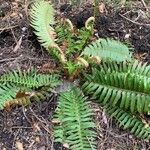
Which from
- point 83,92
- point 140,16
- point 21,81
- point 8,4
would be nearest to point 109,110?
point 83,92

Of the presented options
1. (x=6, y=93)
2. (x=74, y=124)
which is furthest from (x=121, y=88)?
(x=6, y=93)

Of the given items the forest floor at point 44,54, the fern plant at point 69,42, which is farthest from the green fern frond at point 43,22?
the forest floor at point 44,54

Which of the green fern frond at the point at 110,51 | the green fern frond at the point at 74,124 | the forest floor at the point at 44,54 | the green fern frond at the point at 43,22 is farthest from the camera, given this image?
the green fern frond at the point at 43,22

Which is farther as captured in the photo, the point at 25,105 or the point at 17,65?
the point at 17,65

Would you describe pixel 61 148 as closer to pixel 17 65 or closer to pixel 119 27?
pixel 17 65

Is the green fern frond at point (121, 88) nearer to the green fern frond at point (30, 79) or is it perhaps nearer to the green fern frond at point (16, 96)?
the green fern frond at point (30, 79)

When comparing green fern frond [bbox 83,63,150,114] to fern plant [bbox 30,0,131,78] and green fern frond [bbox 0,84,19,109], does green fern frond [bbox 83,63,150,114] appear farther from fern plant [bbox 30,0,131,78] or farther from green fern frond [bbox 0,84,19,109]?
green fern frond [bbox 0,84,19,109]
